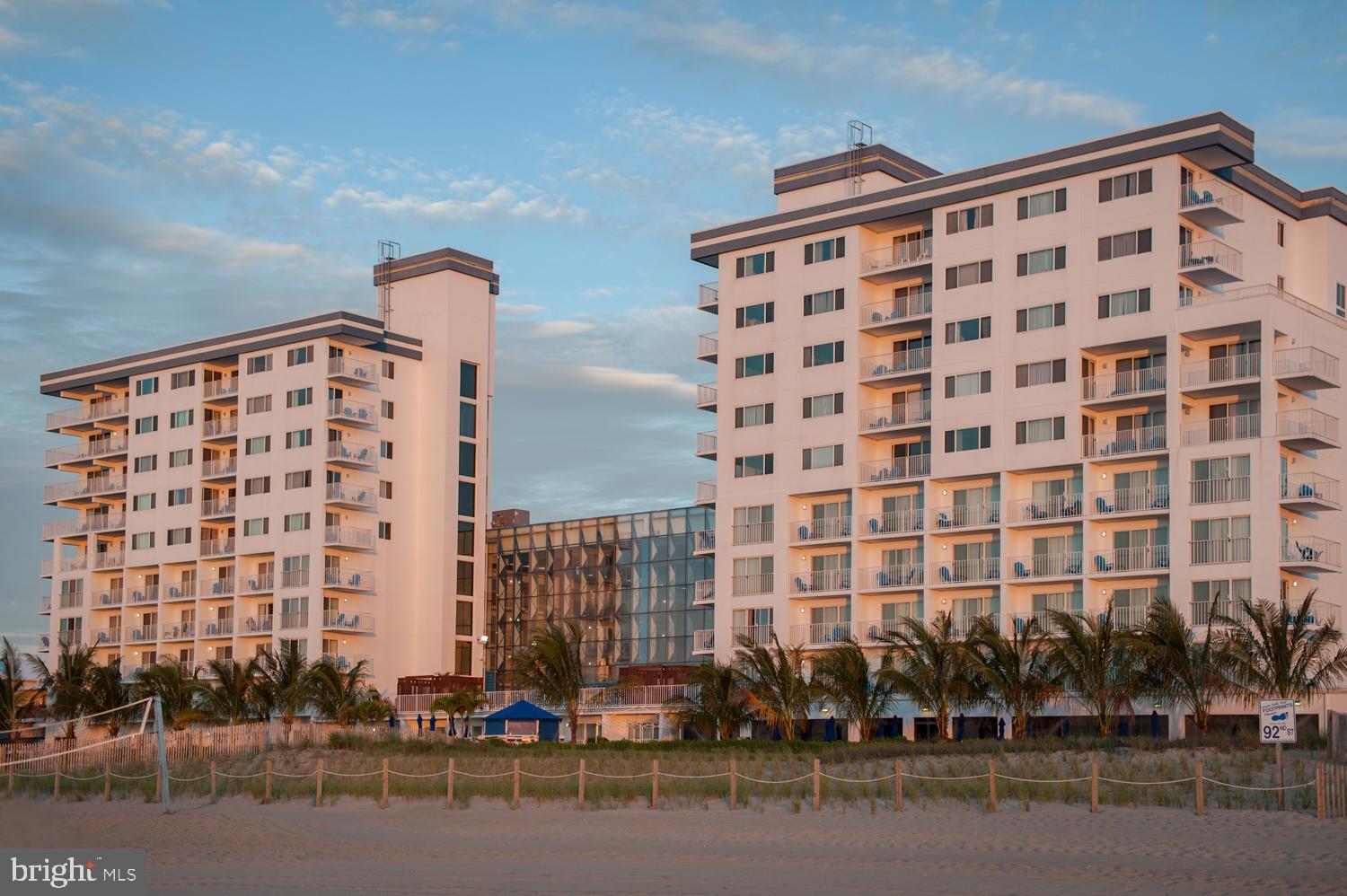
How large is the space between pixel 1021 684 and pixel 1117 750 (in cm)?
878

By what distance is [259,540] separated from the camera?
86.8 m

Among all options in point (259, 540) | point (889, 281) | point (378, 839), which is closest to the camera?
point (378, 839)

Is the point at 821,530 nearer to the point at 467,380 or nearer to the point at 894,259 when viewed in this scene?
the point at 894,259

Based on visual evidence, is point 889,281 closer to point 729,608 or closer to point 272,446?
point 729,608

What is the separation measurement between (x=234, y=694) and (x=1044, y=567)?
3544cm

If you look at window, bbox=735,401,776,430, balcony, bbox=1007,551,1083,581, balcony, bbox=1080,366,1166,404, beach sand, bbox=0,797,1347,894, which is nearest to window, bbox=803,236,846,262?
window, bbox=735,401,776,430

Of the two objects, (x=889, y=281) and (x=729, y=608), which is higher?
(x=889, y=281)

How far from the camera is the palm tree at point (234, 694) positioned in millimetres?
72875

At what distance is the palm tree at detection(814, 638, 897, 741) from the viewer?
5778cm

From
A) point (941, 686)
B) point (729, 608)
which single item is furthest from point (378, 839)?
point (729, 608)

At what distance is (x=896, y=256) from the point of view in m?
69.4

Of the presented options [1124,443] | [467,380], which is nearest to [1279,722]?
[1124,443]

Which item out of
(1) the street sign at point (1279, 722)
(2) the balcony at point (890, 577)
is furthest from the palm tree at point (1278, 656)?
(2) the balcony at point (890, 577)

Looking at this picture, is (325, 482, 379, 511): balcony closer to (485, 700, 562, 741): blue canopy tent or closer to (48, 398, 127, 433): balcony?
(48, 398, 127, 433): balcony
